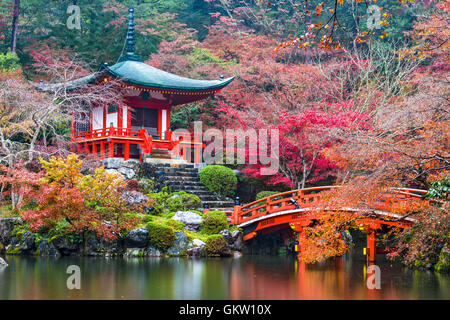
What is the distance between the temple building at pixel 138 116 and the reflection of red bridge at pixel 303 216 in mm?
4930

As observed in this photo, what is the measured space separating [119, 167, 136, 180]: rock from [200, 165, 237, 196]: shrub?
245 centimetres

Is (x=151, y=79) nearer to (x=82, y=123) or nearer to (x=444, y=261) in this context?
(x=82, y=123)

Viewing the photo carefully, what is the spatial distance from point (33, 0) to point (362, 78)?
16.1 metres

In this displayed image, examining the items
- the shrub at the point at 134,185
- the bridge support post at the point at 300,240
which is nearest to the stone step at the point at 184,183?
the shrub at the point at 134,185

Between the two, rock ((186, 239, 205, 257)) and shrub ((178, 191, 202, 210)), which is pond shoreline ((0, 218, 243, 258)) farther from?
shrub ((178, 191, 202, 210))

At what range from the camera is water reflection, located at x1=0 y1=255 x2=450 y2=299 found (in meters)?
8.57

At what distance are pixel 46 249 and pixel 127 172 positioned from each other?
495 centimetres

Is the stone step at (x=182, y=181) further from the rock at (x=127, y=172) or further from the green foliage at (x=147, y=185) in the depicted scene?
the rock at (x=127, y=172)

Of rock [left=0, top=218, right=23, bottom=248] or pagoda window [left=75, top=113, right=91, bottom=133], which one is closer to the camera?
rock [left=0, top=218, right=23, bottom=248]

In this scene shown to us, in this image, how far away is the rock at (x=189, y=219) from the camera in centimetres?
1583

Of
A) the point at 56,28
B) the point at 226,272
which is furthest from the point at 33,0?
the point at 226,272

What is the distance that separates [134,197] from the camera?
16.1 metres

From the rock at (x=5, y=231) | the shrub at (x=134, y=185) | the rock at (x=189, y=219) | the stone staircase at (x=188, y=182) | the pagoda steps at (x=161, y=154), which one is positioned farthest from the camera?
the pagoda steps at (x=161, y=154)

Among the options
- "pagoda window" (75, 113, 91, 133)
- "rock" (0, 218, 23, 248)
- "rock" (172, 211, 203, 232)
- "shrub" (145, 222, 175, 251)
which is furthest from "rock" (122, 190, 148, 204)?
"pagoda window" (75, 113, 91, 133)
